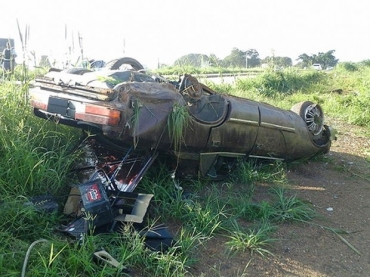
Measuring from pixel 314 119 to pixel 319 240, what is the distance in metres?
2.34

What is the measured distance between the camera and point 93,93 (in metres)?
3.39

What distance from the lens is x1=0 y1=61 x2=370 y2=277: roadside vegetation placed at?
2645 millimetres

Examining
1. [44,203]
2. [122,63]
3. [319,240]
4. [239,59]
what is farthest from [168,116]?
[239,59]

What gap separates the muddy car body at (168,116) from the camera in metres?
3.33

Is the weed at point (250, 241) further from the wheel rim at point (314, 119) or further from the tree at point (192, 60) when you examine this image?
the tree at point (192, 60)

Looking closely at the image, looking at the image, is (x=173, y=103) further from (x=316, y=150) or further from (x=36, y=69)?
(x=316, y=150)

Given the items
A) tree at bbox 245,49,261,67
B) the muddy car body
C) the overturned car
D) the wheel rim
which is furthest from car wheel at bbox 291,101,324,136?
tree at bbox 245,49,261,67

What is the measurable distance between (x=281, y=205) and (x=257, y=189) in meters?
0.51

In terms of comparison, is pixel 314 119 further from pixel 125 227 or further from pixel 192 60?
pixel 192 60

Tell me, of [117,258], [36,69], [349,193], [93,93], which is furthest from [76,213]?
[349,193]

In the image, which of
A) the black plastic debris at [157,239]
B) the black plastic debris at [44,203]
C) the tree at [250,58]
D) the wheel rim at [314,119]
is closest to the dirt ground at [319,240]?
the black plastic debris at [157,239]

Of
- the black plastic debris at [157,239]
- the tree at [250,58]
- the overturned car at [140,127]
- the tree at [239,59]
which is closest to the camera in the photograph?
the black plastic debris at [157,239]

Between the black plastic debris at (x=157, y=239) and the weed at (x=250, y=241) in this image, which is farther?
the weed at (x=250, y=241)

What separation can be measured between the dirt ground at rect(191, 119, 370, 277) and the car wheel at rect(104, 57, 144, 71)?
204 cm
